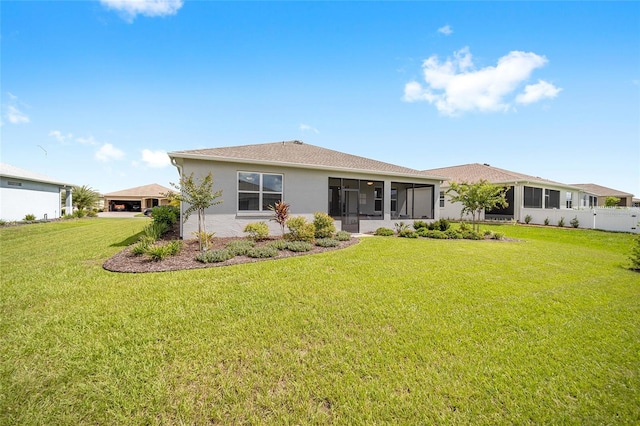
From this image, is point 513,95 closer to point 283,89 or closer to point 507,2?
point 507,2

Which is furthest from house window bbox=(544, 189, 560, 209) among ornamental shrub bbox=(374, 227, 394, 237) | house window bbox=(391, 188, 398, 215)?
ornamental shrub bbox=(374, 227, 394, 237)

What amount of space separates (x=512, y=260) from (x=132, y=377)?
9.70 m

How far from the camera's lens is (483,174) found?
2405 cm

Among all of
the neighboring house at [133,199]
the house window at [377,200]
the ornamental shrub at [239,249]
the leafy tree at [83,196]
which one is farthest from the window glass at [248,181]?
the neighboring house at [133,199]

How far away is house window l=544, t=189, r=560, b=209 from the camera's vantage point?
75.8ft

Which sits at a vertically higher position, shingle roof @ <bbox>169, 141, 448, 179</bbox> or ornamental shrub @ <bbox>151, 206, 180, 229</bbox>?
shingle roof @ <bbox>169, 141, 448, 179</bbox>

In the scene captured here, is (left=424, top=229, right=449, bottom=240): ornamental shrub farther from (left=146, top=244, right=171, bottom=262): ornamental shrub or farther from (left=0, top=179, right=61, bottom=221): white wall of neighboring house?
(left=0, top=179, right=61, bottom=221): white wall of neighboring house

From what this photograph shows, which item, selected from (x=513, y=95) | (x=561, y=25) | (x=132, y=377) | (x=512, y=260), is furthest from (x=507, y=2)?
(x=132, y=377)

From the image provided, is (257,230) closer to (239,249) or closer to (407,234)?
(239,249)

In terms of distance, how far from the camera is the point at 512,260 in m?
8.00

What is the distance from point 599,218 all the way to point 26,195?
41.8m

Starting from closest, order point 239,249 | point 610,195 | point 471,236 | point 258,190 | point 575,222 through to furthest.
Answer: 1. point 239,249
2. point 258,190
3. point 471,236
4. point 575,222
5. point 610,195

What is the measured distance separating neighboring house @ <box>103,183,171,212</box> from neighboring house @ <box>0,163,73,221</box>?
1901 cm

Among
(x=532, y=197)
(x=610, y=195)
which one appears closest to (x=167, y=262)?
(x=532, y=197)
